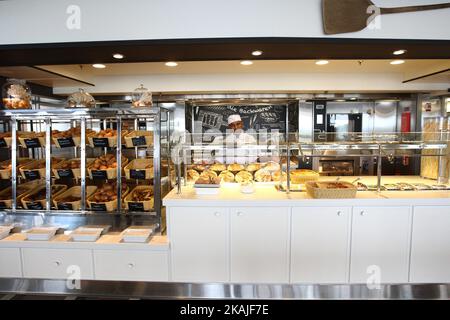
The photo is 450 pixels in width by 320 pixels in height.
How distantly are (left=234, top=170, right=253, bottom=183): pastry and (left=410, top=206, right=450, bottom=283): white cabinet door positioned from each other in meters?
1.71

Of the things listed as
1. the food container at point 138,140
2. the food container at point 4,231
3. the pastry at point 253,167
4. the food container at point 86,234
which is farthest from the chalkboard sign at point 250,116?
the food container at point 4,231

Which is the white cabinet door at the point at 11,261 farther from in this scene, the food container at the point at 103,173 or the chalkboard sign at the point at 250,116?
the chalkboard sign at the point at 250,116

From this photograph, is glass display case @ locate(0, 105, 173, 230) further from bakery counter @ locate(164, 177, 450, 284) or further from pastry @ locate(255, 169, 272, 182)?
pastry @ locate(255, 169, 272, 182)

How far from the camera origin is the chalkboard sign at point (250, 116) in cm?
470

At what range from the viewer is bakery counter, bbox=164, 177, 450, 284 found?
240cm

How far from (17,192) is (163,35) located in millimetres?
2388

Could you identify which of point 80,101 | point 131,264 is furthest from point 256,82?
point 131,264

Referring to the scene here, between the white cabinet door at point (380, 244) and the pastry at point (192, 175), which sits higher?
the pastry at point (192, 175)

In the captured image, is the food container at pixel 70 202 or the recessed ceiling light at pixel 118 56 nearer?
the recessed ceiling light at pixel 118 56

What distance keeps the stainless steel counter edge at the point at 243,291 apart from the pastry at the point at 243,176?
224 centimetres

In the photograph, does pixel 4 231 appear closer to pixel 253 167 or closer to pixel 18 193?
pixel 18 193

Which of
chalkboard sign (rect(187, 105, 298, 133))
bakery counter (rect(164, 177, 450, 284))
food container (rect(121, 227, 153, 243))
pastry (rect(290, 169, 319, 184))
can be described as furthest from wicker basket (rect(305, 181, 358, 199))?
chalkboard sign (rect(187, 105, 298, 133))

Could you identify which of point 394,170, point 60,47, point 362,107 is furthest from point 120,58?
point 394,170

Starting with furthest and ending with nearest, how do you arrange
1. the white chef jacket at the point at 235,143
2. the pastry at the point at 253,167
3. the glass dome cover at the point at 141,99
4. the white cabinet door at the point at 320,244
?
the pastry at the point at 253,167, the glass dome cover at the point at 141,99, the white chef jacket at the point at 235,143, the white cabinet door at the point at 320,244
